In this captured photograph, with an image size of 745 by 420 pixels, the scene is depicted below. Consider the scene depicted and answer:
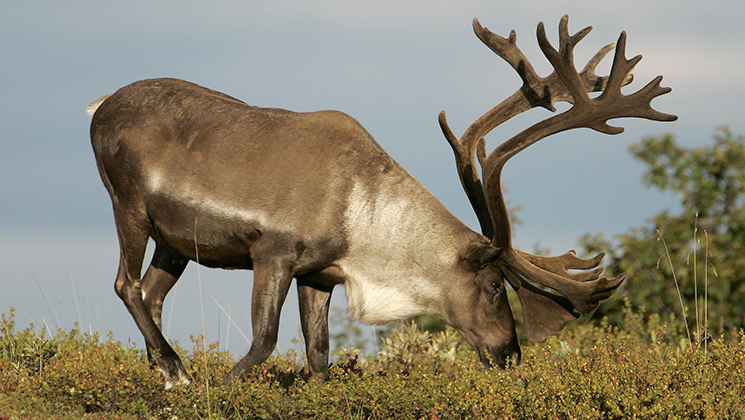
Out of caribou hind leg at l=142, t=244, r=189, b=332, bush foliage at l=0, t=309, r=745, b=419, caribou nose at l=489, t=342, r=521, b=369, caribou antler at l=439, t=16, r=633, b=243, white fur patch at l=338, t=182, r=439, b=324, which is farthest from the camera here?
caribou hind leg at l=142, t=244, r=189, b=332

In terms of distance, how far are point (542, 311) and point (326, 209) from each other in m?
2.34

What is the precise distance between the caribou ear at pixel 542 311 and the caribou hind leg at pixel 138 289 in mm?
3110

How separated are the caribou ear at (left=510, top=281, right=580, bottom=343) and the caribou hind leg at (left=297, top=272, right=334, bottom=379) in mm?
1794

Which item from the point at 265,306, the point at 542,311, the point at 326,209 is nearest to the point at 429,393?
the point at 265,306

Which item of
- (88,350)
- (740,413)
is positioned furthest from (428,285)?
(88,350)

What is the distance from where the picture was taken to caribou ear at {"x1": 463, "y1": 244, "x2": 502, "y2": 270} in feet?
21.5

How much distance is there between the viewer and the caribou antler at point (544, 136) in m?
6.61

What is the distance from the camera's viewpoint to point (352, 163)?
6.48 m

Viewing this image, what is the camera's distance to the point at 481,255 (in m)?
6.59

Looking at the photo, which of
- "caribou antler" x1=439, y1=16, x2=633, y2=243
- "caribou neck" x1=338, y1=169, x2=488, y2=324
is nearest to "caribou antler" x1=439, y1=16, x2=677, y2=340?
"caribou antler" x1=439, y1=16, x2=633, y2=243

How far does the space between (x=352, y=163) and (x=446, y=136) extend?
3.19ft

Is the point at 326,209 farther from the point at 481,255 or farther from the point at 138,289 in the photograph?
the point at 138,289

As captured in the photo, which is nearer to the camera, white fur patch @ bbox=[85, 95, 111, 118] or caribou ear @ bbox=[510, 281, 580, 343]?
caribou ear @ bbox=[510, 281, 580, 343]

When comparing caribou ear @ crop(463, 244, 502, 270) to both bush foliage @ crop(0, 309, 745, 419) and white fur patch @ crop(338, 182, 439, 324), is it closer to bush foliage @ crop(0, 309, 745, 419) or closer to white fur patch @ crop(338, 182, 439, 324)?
white fur patch @ crop(338, 182, 439, 324)
